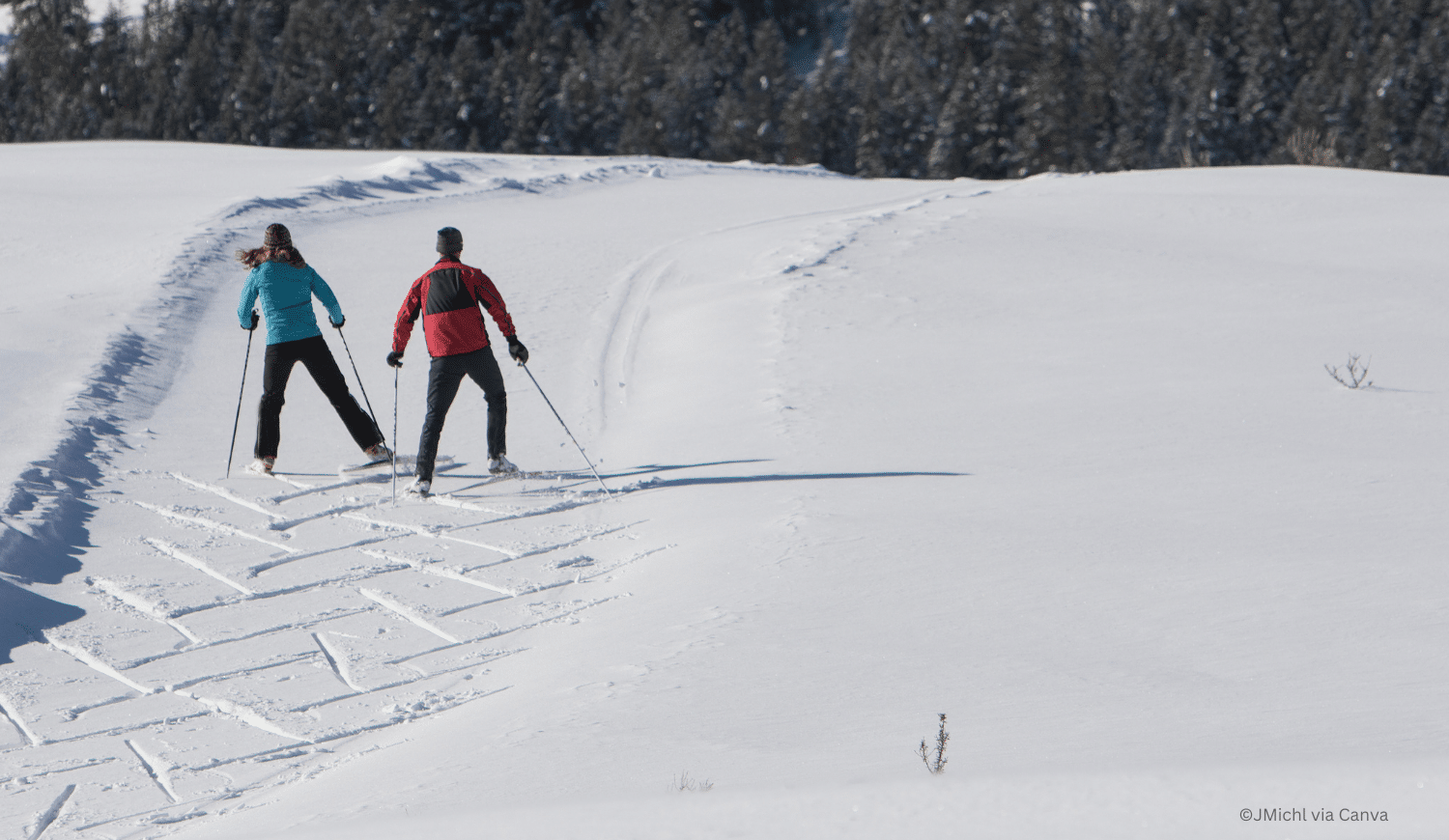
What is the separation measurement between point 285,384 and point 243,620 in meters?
2.41

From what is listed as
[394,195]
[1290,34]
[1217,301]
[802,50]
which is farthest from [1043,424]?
[802,50]

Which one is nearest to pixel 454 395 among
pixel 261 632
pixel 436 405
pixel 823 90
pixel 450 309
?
pixel 436 405

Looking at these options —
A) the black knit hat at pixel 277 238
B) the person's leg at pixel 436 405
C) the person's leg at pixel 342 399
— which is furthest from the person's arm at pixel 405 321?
the black knit hat at pixel 277 238

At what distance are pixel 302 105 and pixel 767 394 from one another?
56.4 metres

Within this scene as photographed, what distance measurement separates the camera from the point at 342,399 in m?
6.78

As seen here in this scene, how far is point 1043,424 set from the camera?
6.89m

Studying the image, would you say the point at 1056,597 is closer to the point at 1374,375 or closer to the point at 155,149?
the point at 1374,375

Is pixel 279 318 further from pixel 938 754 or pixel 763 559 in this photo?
pixel 938 754

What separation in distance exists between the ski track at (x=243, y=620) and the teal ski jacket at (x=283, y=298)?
0.77m

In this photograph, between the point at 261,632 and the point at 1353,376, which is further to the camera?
the point at 1353,376

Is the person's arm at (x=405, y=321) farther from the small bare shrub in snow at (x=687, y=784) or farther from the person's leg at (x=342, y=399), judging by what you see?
the small bare shrub in snow at (x=687, y=784)

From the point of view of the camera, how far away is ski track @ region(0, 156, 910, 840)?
3.35m

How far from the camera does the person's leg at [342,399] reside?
6719 mm

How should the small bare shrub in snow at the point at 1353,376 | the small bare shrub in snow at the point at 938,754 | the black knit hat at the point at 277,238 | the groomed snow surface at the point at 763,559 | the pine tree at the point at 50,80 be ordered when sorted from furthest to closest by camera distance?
1. the pine tree at the point at 50,80
2. the small bare shrub in snow at the point at 1353,376
3. the black knit hat at the point at 277,238
4. the groomed snow surface at the point at 763,559
5. the small bare shrub in snow at the point at 938,754
